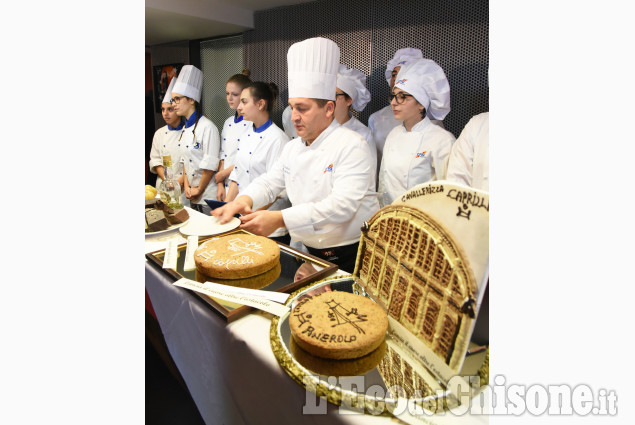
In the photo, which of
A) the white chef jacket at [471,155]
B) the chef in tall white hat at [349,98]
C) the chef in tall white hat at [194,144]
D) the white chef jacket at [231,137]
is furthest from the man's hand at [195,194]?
the white chef jacket at [471,155]

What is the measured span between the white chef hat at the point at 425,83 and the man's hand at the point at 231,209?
4.32ft

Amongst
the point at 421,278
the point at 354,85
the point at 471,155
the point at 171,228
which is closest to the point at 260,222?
the point at 171,228

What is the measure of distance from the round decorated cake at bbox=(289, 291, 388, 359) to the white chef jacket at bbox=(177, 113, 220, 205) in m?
3.08

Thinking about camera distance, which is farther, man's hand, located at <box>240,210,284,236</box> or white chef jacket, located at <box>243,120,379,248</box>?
white chef jacket, located at <box>243,120,379,248</box>

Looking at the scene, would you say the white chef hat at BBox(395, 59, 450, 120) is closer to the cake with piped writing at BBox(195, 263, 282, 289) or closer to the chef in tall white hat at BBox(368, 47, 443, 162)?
the chef in tall white hat at BBox(368, 47, 443, 162)

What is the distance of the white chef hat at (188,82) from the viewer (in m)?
3.75

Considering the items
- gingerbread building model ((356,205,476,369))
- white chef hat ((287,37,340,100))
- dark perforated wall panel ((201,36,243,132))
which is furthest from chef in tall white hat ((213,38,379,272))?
dark perforated wall panel ((201,36,243,132))

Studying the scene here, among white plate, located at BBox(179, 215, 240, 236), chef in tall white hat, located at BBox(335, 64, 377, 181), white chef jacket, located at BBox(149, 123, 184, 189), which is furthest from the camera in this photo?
white chef jacket, located at BBox(149, 123, 184, 189)

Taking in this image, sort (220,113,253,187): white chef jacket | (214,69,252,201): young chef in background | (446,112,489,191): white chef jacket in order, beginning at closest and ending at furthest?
1. (446,112,489,191): white chef jacket
2. (214,69,252,201): young chef in background
3. (220,113,253,187): white chef jacket

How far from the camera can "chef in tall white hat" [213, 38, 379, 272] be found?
5.41 ft

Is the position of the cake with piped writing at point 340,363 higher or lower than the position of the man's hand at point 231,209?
lower

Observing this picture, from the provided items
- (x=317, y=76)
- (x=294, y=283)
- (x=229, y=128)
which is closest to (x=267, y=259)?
(x=294, y=283)

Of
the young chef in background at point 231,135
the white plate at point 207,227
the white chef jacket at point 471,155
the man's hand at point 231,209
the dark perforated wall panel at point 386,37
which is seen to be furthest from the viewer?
the young chef in background at point 231,135

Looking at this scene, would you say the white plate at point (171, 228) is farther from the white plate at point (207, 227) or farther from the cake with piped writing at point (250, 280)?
the cake with piped writing at point (250, 280)
